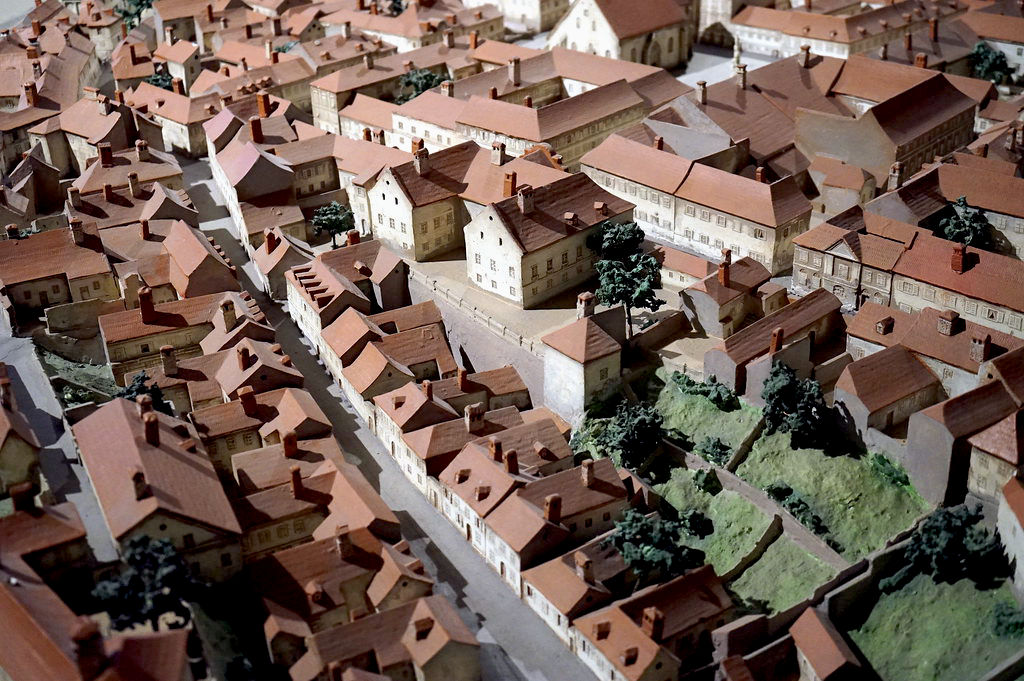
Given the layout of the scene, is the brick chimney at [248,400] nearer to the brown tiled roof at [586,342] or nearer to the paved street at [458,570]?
the paved street at [458,570]

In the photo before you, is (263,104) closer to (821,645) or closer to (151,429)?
(151,429)

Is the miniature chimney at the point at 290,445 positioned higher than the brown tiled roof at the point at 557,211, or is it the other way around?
the brown tiled roof at the point at 557,211

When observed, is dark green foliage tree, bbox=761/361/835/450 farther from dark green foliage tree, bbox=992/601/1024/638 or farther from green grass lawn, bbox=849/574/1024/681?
dark green foliage tree, bbox=992/601/1024/638

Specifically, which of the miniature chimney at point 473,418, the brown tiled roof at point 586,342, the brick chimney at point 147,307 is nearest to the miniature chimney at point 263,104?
the brick chimney at point 147,307

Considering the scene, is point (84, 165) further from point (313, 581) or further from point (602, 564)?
point (602, 564)

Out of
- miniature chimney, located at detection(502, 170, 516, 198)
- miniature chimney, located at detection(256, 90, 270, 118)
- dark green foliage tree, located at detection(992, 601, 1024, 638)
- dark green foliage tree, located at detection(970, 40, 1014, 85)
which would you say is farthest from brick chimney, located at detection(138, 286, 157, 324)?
dark green foliage tree, located at detection(970, 40, 1014, 85)

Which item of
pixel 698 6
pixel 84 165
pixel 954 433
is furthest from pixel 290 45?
pixel 954 433

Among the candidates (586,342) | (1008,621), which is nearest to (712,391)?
(586,342)
